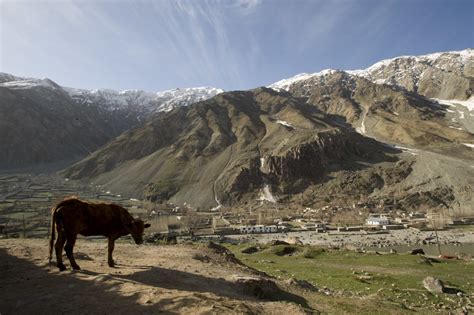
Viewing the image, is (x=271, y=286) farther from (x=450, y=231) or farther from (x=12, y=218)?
(x=12, y=218)

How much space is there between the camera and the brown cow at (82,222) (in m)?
15.7

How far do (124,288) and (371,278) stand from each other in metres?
27.2

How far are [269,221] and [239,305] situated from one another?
14818 cm

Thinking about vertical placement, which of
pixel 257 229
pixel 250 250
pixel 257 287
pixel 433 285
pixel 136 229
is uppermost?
pixel 136 229

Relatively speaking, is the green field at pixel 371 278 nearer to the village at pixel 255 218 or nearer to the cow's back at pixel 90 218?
the cow's back at pixel 90 218

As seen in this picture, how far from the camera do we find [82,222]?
1600cm

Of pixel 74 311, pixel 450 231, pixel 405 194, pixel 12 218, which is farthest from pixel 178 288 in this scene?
pixel 405 194

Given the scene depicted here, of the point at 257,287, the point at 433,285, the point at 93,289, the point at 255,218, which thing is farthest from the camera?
the point at 255,218

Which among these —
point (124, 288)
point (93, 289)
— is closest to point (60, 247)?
point (93, 289)

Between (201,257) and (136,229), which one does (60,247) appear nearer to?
(136,229)

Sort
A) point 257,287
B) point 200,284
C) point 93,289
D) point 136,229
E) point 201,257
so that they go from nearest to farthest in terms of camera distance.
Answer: point 93,289, point 200,284, point 257,287, point 136,229, point 201,257

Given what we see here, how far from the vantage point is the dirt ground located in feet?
39.5

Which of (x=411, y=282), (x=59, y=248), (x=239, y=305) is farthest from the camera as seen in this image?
(x=411, y=282)

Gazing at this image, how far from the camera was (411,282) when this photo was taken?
34.0 m
